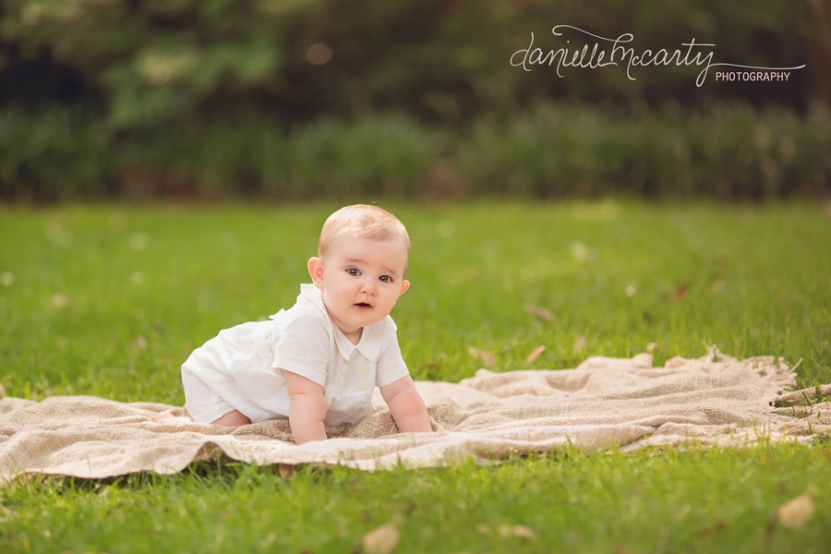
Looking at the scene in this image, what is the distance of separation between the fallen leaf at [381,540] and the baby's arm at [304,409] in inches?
25.7

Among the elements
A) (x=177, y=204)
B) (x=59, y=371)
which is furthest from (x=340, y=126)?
(x=59, y=371)

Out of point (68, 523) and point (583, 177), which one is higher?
point (583, 177)

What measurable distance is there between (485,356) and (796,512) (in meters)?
1.86

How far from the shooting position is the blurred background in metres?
8.75

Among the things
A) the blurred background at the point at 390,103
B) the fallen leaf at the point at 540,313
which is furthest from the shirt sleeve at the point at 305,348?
the blurred background at the point at 390,103

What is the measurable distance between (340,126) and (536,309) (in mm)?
6172

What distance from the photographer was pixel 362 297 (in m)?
2.34

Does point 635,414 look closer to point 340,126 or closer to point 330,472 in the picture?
point 330,472

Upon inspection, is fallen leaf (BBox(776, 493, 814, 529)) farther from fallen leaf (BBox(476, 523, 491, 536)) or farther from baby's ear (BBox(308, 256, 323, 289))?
baby's ear (BBox(308, 256, 323, 289))

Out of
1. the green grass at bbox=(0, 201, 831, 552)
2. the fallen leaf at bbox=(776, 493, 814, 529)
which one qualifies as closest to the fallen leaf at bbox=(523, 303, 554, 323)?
the green grass at bbox=(0, 201, 831, 552)

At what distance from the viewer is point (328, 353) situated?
2.43 meters

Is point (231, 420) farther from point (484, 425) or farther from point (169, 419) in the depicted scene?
point (484, 425)

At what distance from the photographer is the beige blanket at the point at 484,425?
87.0 inches

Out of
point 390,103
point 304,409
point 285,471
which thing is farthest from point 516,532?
point 390,103
